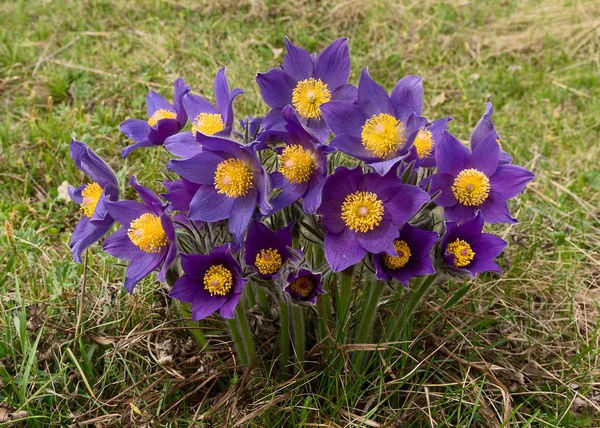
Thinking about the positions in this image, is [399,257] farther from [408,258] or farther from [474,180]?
[474,180]

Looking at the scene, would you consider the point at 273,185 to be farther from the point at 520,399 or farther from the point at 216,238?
the point at 520,399

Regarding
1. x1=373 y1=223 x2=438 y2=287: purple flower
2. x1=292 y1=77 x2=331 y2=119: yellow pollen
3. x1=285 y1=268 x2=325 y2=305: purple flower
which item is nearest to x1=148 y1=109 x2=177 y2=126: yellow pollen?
x1=292 y1=77 x2=331 y2=119: yellow pollen

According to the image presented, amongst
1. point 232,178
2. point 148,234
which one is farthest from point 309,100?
point 148,234

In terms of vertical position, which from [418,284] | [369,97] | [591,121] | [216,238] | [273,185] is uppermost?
[369,97]

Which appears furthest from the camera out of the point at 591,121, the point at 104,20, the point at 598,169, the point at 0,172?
the point at 104,20

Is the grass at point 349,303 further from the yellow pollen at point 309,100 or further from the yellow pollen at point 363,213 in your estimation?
the yellow pollen at point 309,100

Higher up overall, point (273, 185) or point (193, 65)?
point (273, 185)

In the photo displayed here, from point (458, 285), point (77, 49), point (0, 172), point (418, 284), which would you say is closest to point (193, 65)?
point (77, 49)
